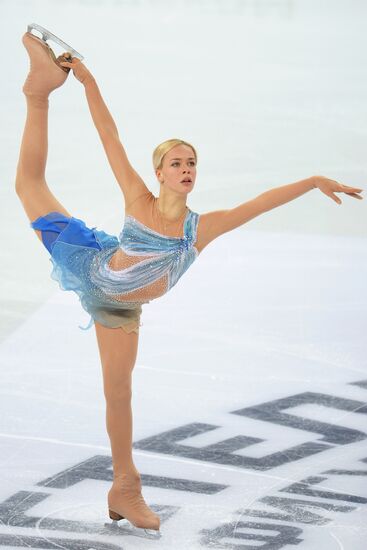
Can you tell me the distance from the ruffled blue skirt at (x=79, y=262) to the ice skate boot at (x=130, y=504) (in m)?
0.60

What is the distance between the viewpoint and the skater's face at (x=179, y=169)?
475 cm

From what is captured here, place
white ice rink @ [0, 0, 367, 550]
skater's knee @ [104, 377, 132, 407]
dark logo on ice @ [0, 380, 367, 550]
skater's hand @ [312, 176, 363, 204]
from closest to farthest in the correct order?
skater's hand @ [312, 176, 363, 204] < dark logo on ice @ [0, 380, 367, 550] < skater's knee @ [104, 377, 132, 407] < white ice rink @ [0, 0, 367, 550]

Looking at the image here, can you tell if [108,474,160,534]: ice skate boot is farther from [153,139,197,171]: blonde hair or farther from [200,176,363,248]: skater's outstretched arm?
[153,139,197,171]: blonde hair

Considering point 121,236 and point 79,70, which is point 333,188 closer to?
point 121,236

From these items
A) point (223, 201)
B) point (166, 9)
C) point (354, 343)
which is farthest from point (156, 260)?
point (166, 9)

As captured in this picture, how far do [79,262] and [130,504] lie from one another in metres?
0.94

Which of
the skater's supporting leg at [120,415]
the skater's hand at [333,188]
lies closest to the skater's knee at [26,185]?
the skater's supporting leg at [120,415]

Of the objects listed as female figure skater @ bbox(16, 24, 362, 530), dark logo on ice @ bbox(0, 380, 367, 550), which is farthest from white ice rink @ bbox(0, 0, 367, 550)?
female figure skater @ bbox(16, 24, 362, 530)

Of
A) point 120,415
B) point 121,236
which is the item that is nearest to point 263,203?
point 121,236

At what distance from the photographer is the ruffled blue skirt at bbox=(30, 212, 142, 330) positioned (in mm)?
4906

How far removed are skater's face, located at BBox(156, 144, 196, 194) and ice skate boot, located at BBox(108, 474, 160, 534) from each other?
3.74ft

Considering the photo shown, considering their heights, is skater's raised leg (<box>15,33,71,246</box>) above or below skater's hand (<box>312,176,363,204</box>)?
above

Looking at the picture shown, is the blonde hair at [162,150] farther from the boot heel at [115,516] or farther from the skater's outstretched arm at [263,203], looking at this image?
the boot heel at [115,516]

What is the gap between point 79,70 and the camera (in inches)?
190
